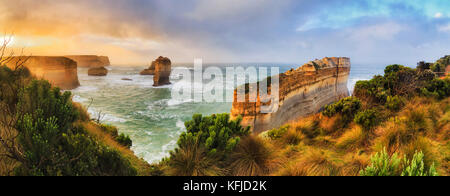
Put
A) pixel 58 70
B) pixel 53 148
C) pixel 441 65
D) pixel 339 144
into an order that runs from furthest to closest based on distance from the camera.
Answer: pixel 58 70 → pixel 441 65 → pixel 339 144 → pixel 53 148

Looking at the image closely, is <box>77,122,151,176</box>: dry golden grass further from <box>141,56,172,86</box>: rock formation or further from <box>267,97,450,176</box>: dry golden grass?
<box>141,56,172,86</box>: rock formation

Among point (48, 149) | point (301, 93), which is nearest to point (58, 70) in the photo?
point (301, 93)

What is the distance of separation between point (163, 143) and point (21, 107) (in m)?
7.81

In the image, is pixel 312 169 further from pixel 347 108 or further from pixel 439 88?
pixel 439 88

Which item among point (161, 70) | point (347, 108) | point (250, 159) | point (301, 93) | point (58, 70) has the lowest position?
point (250, 159)

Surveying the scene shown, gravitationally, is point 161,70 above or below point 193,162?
above

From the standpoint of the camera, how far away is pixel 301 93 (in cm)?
1149

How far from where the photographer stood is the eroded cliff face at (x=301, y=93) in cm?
798

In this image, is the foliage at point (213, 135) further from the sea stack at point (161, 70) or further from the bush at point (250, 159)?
the sea stack at point (161, 70)

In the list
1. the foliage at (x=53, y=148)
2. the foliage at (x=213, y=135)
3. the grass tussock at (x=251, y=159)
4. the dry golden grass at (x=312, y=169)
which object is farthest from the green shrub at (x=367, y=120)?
the foliage at (x=53, y=148)

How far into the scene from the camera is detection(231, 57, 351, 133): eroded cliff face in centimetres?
798

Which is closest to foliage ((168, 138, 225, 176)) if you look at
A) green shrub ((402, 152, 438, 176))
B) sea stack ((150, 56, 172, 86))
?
green shrub ((402, 152, 438, 176))

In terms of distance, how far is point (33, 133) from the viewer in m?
2.39
